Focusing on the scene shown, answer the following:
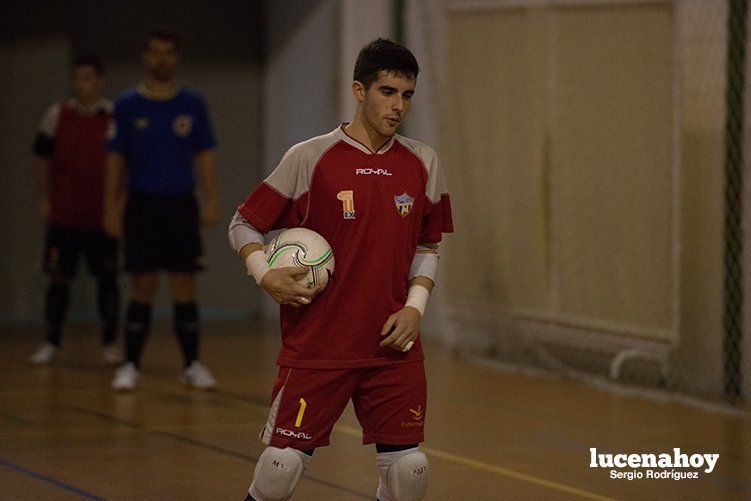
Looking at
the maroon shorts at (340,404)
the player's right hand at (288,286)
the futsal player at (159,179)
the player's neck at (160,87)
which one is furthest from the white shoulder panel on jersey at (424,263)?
the player's neck at (160,87)

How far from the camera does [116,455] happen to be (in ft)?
20.4

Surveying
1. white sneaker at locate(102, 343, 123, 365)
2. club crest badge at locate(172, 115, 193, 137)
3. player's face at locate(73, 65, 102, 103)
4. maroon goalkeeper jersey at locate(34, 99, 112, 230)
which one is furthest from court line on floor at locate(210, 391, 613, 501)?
player's face at locate(73, 65, 102, 103)

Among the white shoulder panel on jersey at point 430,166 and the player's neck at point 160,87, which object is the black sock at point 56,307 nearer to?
the player's neck at point 160,87

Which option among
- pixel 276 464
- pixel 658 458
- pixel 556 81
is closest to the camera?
pixel 276 464

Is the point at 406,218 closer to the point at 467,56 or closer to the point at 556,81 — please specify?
the point at 556,81

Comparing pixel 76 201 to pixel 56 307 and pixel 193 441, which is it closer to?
pixel 56 307

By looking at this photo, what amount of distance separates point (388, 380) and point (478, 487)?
149 cm

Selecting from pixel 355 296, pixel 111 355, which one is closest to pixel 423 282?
pixel 355 296

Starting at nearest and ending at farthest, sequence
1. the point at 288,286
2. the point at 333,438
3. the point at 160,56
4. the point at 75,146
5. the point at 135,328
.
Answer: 1. the point at 288,286
2. the point at 333,438
3. the point at 160,56
4. the point at 135,328
5. the point at 75,146

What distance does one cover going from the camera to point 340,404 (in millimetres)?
4266

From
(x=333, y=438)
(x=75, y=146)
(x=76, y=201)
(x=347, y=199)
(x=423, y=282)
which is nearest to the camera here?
(x=347, y=199)

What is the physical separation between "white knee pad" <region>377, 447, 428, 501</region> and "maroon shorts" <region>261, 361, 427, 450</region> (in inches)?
2.0

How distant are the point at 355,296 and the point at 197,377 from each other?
4.28 meters

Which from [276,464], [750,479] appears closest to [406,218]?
[276,464]
